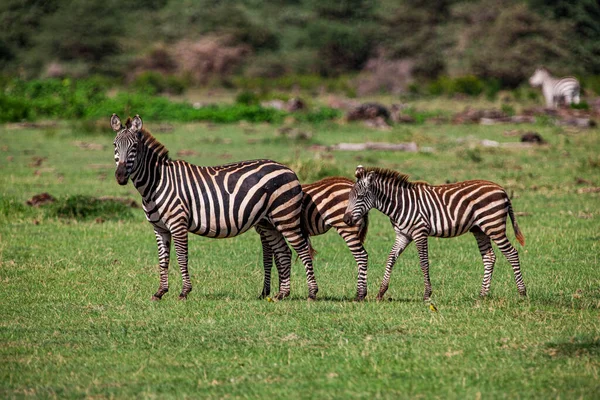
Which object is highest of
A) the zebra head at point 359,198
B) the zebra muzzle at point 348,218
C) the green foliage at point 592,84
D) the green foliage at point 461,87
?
the green foliage at point 592,84

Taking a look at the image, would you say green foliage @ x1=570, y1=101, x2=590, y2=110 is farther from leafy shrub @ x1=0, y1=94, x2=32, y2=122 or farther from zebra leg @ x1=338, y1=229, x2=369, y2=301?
zebra leg @ x1=338, y1=229, x2=369, y2=301

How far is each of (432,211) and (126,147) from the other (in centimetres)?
340

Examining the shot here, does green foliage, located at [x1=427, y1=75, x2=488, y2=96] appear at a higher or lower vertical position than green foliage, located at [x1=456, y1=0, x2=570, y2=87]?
lower

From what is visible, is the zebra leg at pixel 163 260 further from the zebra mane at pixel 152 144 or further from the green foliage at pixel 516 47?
the green foliage at pixel 516 47

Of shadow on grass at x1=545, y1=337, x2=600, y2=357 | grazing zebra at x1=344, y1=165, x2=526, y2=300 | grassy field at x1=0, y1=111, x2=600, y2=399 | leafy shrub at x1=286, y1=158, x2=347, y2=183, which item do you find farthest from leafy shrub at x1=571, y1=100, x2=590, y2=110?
shadow on grass at x1=545, y1=337, x2=600, y2=357

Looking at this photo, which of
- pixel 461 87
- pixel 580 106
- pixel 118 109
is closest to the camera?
pixel 118 109

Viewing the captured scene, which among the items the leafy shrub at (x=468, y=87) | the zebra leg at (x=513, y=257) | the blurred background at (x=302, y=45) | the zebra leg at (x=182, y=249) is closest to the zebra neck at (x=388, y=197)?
the zebra leg at (x=513, y=257)

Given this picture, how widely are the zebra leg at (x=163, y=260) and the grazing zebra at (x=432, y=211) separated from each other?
86.5 inches

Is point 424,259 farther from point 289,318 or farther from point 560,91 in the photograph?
point 560,91

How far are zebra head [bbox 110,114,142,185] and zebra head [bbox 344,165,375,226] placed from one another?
2377 mm

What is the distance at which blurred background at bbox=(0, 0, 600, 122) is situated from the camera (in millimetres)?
47375

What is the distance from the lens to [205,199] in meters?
10.2

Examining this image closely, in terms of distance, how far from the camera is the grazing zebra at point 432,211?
33.4 feet

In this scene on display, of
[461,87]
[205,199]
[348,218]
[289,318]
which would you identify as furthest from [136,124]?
[461,87]
